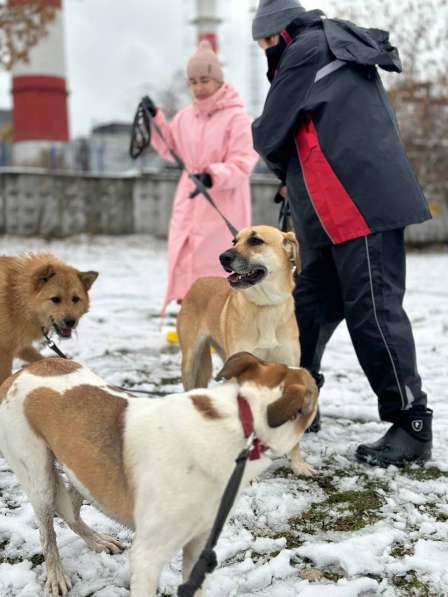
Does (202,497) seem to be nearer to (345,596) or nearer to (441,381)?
(345,596)

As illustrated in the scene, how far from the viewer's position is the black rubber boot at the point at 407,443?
11.6 ft

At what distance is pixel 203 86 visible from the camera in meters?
5.22

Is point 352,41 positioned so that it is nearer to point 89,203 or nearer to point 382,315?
point 382,315

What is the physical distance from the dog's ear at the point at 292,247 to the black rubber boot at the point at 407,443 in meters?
1.09

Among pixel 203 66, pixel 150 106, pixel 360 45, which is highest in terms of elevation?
pixel 203 66

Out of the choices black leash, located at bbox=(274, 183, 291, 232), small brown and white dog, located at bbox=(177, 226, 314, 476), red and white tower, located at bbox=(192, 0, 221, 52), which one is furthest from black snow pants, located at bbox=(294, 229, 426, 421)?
red and white tower, located at bbox=(192, 0, 221, 52)

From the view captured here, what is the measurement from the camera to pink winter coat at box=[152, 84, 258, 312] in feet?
17.3

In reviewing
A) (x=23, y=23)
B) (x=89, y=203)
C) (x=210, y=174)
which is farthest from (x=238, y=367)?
(x=89, y=203)

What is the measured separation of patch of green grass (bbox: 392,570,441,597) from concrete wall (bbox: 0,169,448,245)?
15447mm

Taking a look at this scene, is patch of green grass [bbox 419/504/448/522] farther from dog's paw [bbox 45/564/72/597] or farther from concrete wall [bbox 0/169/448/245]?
concrete wall [bbox 0/169/448/245]

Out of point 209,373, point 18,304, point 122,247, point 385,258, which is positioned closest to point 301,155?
point 385,258

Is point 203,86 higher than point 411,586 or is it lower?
higher

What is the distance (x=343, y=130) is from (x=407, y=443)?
1.83 meters

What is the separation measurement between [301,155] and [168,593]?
2.42 m
